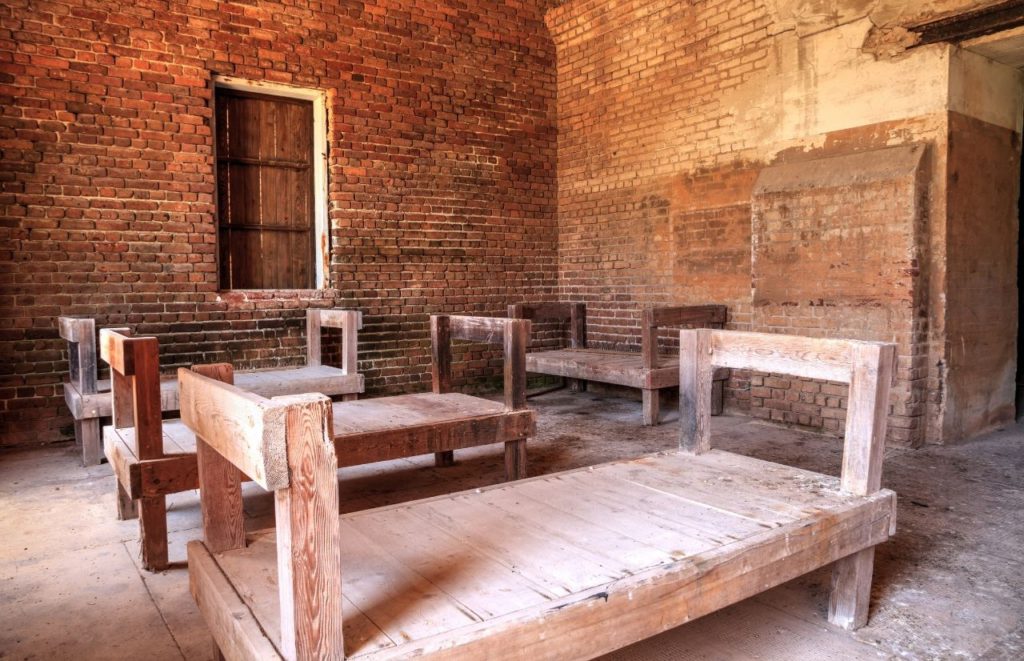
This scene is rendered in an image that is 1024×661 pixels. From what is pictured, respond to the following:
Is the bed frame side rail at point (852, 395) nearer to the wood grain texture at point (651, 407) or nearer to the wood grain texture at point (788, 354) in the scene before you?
the wood grain texture at point (788, 354)

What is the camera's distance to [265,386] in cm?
448

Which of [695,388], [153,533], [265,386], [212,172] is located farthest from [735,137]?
[153,533]

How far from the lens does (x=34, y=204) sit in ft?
16.4

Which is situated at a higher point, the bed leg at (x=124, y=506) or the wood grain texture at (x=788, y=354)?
the wood grain texture at (x=788, y=354)

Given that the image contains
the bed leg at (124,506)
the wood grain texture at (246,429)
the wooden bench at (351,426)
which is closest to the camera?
the wood grain texture at (246,429)

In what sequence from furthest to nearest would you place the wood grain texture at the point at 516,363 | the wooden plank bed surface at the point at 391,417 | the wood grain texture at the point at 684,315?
the wood grain texture at the point at 684,315 < the wood grain texture at the point at 516,363 < the wooden plank bed surface at the point at 391,417

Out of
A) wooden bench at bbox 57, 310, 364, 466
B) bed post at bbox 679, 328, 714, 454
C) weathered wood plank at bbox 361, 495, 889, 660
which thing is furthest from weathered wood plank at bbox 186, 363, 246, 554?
wooden bench at bbox 57, 310, 364, 466

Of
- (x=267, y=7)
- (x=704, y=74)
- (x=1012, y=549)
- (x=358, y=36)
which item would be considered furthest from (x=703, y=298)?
(x=267, y=7)

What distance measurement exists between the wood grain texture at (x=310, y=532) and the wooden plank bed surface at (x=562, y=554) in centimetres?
11

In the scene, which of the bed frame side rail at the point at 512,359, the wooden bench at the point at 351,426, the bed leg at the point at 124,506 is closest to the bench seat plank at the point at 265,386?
the wooden bench at the point at 351,426

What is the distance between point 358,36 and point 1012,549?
611 cm

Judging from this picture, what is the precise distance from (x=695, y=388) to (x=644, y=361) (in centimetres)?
293

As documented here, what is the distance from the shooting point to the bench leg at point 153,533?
2.81 m

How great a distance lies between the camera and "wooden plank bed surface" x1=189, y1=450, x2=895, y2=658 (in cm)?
151
